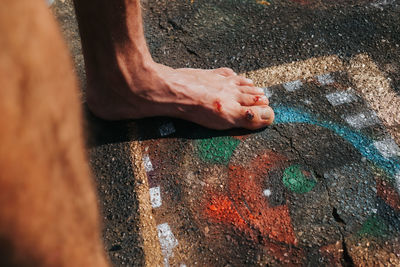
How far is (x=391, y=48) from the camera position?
2229mm

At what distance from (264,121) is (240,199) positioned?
1.38 ft

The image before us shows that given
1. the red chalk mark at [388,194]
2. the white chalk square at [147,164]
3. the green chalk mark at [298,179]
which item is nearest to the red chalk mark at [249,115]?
the green chalk mark at [298,179]

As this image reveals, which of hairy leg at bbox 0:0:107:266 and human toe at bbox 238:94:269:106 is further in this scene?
human toe at bbox 238:94:269:106

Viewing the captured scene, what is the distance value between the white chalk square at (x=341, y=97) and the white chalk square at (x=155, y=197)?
98 cm

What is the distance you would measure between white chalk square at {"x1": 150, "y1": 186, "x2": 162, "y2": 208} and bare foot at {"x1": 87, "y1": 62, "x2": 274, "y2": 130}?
395 millimetres

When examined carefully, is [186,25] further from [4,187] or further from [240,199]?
[4,187]

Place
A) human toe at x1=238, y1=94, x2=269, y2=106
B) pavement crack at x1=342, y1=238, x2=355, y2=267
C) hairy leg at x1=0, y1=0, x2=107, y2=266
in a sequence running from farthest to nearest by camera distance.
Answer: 1. human toe at x1=238, y1=94, x2=269, y2=106
2. pavement crack at x1=342, y1=238, x2=355, y2=267
3. hairy leg at x1=0, y1=0, x2=107, y2=266

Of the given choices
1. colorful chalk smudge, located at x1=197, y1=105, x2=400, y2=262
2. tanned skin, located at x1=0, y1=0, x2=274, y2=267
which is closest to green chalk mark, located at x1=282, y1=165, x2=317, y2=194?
colorful chalk smudge, located at x1=197, y1=105, x2=400, y2=262

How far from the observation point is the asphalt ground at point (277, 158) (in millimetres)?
1592

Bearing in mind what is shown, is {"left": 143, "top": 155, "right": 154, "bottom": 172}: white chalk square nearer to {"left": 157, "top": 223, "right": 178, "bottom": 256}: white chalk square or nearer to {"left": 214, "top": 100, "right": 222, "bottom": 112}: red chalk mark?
{"left": 157, "top": 223, "right": 178, "bottom": 256}: white chalk square

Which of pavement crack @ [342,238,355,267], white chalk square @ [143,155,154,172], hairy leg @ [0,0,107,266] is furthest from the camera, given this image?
white chalk square @ [143,155,154,172]

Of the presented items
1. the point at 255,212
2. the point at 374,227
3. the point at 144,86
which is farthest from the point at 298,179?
the point at 144,86

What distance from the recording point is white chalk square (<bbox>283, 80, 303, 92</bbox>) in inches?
83.1

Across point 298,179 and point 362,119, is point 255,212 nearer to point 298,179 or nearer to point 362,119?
point 298,179
